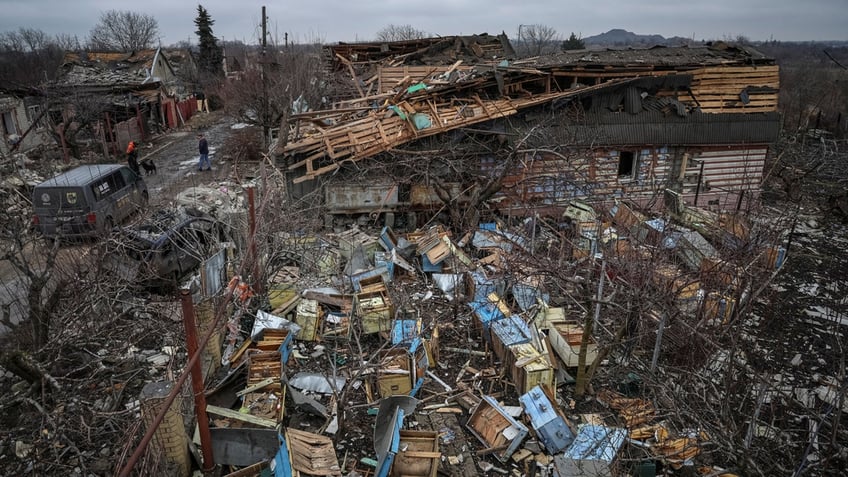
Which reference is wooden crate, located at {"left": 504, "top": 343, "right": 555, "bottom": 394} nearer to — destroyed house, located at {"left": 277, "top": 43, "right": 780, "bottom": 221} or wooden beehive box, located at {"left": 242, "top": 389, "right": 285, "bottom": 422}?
wooden beehive box, located at {"left": 242, "top": 389, "right": 285, "bottom": 422}

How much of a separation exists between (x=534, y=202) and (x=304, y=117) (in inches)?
269

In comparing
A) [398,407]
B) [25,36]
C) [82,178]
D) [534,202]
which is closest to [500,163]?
[534,202]

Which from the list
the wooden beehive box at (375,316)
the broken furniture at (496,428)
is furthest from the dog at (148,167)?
the broken furniture at (496,428)

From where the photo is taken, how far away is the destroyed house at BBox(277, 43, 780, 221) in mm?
13438

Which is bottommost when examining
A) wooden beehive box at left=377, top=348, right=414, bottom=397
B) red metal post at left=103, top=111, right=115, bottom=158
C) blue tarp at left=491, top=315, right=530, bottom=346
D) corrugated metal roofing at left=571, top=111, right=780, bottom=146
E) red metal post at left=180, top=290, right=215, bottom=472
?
wooden beehive box at left=377, top=348, right=414, bottom=397

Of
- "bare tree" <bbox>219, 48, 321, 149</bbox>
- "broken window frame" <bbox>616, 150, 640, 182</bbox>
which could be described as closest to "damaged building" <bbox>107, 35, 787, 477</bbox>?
"broken window frame" <bbox>616, 150, 640, 182</bbox>

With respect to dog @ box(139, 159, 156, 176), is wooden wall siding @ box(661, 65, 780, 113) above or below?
above

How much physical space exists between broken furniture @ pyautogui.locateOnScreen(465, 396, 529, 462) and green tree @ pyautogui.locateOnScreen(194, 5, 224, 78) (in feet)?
133

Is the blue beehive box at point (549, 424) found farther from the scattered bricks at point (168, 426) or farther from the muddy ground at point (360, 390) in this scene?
the scattered bricks at point (168, 426)

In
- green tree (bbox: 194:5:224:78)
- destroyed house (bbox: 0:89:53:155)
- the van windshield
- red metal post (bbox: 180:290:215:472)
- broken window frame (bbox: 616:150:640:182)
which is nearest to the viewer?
red metal post (bbox: 180:290:215:472)

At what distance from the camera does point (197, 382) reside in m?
4.75

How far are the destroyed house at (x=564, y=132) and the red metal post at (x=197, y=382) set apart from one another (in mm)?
8537

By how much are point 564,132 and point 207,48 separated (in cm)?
3663

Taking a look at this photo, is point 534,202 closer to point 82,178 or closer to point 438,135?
point 438,135
